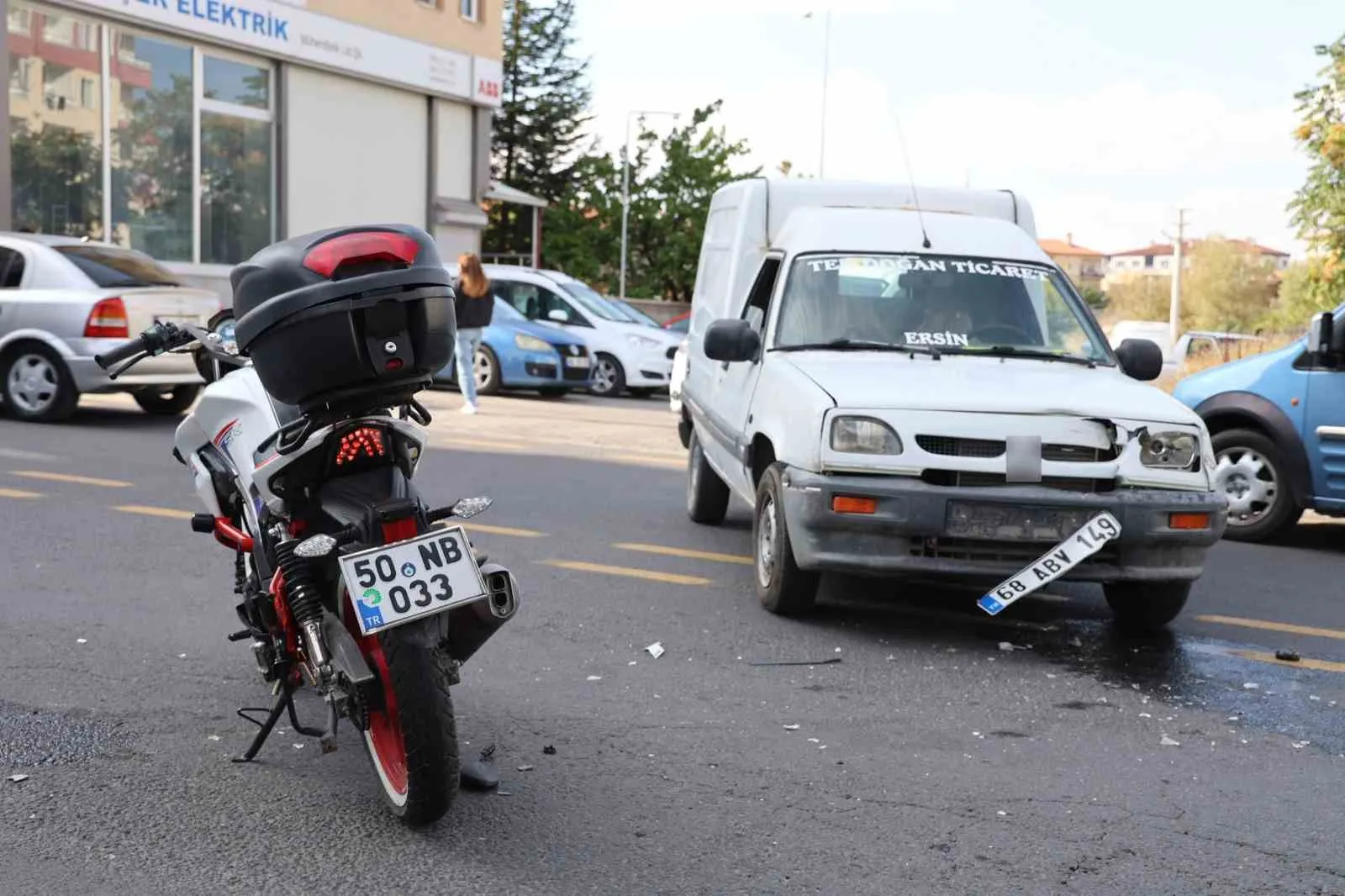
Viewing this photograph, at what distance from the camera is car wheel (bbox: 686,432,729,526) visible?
31.3 ft

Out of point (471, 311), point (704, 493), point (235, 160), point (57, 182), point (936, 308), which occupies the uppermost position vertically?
point (235, 160)

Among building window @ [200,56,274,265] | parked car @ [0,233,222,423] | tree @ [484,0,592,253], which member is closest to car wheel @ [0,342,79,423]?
parked car @ [0,233,222,423]

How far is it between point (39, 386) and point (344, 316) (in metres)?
10.3

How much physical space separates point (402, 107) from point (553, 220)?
65.6 ft

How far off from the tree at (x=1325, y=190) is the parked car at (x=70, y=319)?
22349 millimetres

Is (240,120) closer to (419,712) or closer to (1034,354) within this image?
(1034,354)

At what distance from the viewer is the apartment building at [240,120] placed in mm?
22422

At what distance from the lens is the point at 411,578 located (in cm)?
396

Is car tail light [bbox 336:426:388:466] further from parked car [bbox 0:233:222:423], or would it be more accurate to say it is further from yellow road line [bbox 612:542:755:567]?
parked car [bbox 0:233:222:423]

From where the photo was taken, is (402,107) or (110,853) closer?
(110,853)

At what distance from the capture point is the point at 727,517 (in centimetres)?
1012

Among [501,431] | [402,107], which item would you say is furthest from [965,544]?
[402,107]

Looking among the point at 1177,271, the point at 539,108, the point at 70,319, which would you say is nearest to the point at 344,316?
the point at 70,319

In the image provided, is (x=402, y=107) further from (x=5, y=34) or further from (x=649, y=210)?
(x=649, y=210)
